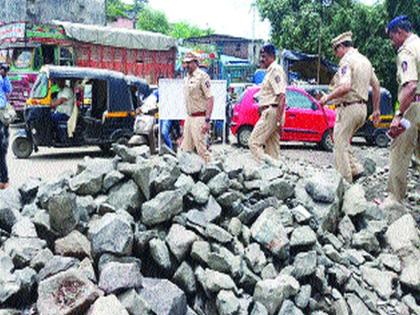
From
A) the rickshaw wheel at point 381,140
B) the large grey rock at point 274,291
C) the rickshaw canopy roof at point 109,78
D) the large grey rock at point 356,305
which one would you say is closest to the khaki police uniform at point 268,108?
the large grey rock at point 356,305

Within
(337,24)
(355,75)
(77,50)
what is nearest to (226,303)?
(355,75)

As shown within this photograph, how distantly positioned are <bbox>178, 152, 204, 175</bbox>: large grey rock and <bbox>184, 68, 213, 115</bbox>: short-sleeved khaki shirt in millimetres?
2450

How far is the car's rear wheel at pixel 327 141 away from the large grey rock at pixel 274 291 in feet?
33.4

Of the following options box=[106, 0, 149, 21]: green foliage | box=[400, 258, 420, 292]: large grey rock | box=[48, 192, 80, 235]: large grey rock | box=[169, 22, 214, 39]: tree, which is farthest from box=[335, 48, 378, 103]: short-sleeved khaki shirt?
box=[169, 22, 214, 39]: tree

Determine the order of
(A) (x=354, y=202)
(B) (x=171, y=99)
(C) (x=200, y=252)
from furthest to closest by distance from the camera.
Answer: (B) (x=171, y=99) → (A) (x=354, y=202) → (C) (x=200, y=252)

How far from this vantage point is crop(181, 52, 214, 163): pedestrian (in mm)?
7008

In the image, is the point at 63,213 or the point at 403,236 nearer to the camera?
the point at 63,213

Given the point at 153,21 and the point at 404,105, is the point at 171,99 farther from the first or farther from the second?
the point at 153,21

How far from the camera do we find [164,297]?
3.18 m

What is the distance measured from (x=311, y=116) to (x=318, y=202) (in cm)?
864

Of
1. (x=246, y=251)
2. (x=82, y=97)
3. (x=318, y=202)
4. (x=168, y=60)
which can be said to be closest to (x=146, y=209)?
(x=246, y=251)

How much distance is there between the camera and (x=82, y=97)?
1124 centimetres

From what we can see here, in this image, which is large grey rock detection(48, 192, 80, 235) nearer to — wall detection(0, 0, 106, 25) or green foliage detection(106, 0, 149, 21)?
wall detection(0, 0, 106, 25)

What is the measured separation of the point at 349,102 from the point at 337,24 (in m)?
17.1
